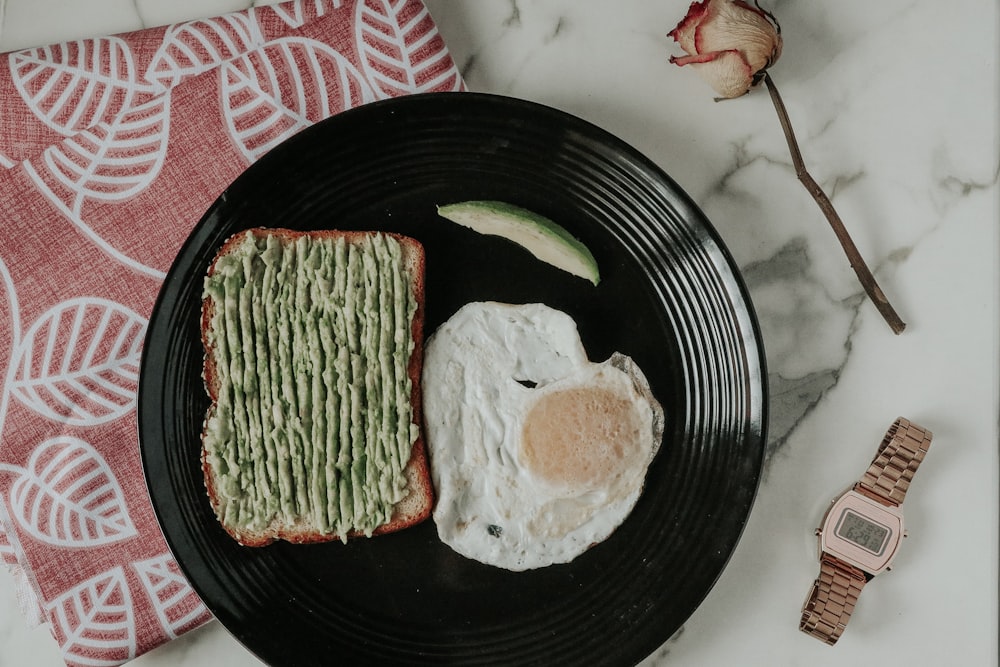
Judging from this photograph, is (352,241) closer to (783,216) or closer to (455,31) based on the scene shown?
(455,31)

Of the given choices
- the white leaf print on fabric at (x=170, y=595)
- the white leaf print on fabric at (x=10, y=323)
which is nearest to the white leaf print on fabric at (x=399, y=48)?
the white leaf print on fabric at (x=10, y=323)

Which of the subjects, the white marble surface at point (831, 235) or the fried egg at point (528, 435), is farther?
the white marble surface at point (831, 235)

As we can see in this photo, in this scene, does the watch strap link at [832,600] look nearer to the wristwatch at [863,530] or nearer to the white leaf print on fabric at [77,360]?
the wristwatch at [863,530]

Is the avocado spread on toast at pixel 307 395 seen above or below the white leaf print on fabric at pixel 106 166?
below

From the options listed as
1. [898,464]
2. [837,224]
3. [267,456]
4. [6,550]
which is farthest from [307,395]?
[898,464]

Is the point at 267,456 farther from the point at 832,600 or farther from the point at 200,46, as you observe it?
the point at 832,600

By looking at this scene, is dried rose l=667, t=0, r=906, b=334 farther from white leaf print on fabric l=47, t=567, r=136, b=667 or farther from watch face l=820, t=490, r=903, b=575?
white leaf print on fabric l=47, t=567, r=136, b=667
